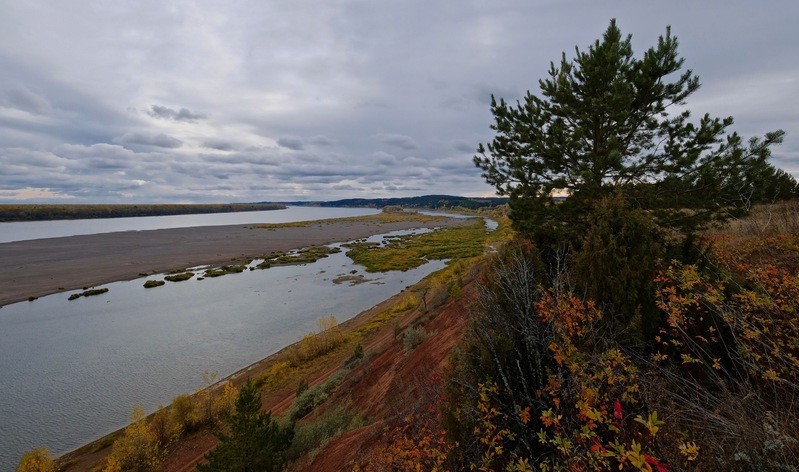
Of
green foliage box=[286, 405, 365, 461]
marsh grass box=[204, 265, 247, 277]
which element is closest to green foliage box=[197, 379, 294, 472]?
green foliage box=[286, 405, 365, 461]

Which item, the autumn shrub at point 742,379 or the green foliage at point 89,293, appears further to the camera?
the green foliage at point 89,293

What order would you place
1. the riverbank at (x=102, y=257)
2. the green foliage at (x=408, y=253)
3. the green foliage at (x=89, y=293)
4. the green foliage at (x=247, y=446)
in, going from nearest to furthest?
the green foliage at (x=247, y=446) < the green foliage at (x=89, y=293) < the riverbank at (x=102, y=257) < the green foliage at (x=408, y=253)

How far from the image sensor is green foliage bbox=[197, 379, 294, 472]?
802 cm

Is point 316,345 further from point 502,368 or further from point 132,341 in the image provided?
point 502,368

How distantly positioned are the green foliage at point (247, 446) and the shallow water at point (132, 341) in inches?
454

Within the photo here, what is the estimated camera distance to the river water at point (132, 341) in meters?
16.2

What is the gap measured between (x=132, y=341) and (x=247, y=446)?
22674 millimetres

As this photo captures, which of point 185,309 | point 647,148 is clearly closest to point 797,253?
point 647,148

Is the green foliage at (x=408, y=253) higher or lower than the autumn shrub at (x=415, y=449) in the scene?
lower

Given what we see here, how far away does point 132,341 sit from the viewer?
2441cm

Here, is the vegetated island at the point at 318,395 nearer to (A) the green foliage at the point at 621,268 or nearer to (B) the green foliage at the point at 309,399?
(B) the green foliage at the point at 309,399

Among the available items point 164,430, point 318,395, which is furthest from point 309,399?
point 164,430

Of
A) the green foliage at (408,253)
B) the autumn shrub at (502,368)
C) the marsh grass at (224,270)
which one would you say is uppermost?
the autumn shrub at (502,368)

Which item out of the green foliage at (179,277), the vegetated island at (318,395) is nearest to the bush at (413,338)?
the vegetated island at (318,395)
